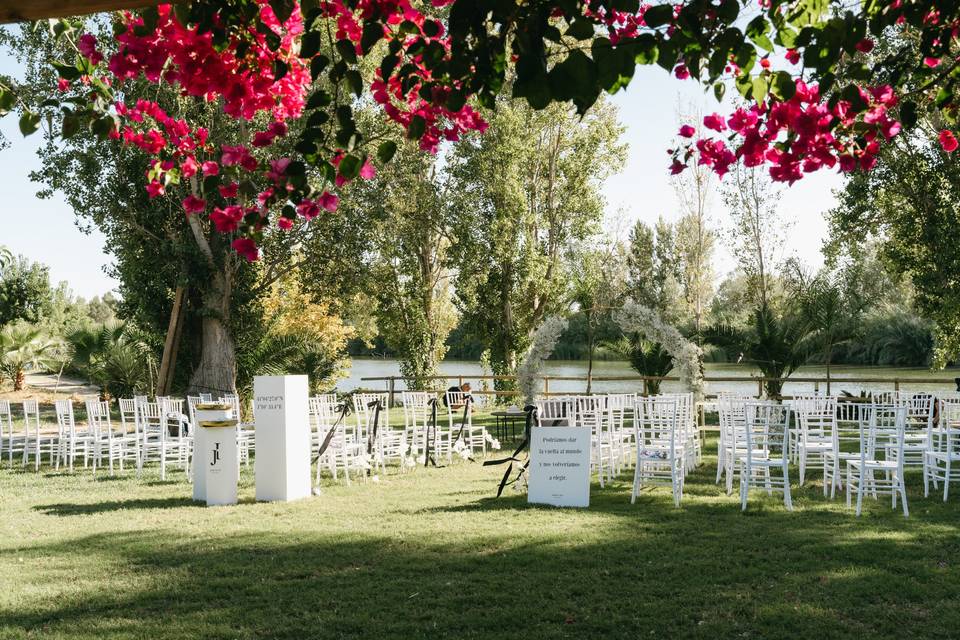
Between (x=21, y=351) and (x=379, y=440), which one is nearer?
(x=379, y=440)

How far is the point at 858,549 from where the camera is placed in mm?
5965

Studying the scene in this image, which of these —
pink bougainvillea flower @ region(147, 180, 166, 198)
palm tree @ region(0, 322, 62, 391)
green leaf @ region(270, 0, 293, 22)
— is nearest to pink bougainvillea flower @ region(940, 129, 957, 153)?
green leaf @ region(270, 0, 293, 22)

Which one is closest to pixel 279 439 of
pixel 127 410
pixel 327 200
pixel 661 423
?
pixel 661 423

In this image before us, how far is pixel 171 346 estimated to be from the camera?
53.2 ft

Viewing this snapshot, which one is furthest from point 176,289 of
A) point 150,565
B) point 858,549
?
point 858,549

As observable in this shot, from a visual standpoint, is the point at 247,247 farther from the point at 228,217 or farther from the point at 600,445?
the point at 600,445

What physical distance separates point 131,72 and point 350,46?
1.04 m

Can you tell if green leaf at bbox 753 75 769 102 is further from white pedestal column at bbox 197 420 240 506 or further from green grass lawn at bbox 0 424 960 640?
white pedestal column at bbox 197 420 240 506

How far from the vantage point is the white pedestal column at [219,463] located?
8320 millimetres

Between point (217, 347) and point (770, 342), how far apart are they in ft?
40.6

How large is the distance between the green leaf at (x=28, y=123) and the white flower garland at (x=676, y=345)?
43.9 feet

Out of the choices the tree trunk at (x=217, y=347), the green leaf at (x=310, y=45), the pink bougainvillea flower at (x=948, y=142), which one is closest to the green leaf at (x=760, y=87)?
the pink bougainvillea flower at (x=948, y=142)

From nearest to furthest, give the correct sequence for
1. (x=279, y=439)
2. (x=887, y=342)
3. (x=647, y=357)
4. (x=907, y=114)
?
1. (x=907, y=114)
2. (x=279, y=439)
3. (x=647, y=357)
4. (x=887, y=342)

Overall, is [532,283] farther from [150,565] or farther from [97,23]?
[150,565]
